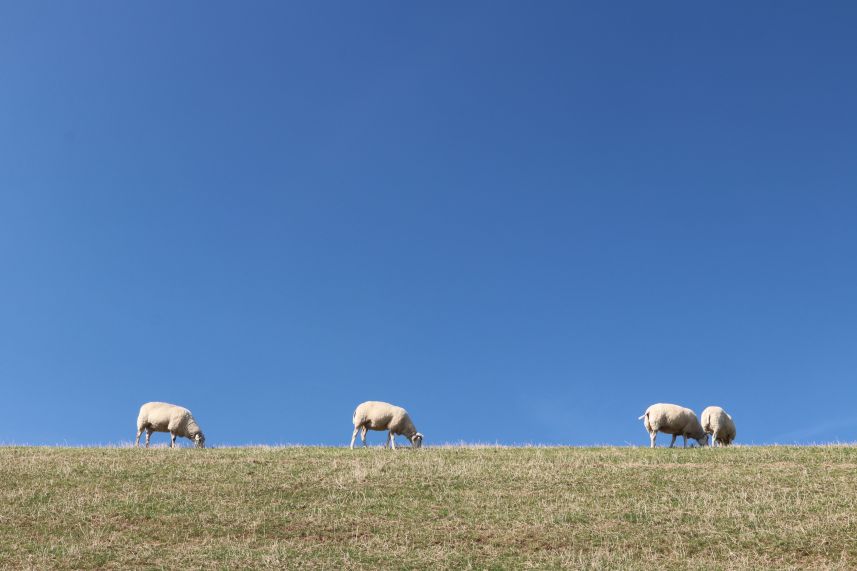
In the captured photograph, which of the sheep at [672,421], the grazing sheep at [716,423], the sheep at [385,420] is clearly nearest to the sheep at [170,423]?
the sheep at [385,420]

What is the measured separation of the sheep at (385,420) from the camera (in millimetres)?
34972

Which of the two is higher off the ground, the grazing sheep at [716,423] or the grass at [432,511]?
the grazing sheep at [716,423]

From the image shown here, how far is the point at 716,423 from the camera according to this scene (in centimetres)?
3622

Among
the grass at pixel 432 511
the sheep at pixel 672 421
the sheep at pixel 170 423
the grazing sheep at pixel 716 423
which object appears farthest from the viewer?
the grazing sheep at pixel 716 423

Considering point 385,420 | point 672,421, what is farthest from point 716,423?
point 385,420

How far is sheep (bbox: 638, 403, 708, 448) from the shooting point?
34031mm

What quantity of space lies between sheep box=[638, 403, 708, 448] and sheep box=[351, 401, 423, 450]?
1012 centimetres

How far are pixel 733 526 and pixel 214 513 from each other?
12.9m

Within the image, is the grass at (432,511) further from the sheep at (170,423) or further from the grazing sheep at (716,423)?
the grazing sheep at (716,423)

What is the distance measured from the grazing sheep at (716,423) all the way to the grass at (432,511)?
27.5ft

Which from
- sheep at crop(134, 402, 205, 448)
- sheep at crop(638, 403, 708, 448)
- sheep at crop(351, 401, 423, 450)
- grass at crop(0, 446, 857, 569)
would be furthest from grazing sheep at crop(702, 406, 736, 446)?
sheep at crop(134, 402, 205, 448)

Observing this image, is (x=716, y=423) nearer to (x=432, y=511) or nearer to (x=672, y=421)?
(x=672, y=421)

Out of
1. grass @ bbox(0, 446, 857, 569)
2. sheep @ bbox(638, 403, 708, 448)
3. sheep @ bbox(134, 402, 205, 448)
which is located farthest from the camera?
sheep @ bbox(134, 402, 205, 448)

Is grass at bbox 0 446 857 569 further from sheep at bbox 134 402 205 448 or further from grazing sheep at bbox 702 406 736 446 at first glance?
grazing sheep at bbox 702 406 736 446
